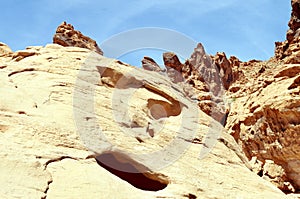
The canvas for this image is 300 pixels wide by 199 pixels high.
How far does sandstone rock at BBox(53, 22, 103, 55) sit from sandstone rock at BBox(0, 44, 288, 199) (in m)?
18.8

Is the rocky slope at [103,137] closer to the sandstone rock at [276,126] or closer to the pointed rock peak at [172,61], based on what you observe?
the sandstone rock at [276,126]

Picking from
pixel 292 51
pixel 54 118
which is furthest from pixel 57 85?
pixel 292 51

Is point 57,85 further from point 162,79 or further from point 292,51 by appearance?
point 292,51

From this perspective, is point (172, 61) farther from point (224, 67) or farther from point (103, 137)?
point (103, 137)

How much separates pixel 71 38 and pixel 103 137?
79.9 feet

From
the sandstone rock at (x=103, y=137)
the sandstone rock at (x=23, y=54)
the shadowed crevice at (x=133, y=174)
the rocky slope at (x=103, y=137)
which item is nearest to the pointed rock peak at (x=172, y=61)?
the rocky slope at (x=103, y=137)

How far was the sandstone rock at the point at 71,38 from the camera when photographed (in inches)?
1249

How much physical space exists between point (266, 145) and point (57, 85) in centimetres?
1484

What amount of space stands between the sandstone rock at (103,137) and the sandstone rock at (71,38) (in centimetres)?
1878

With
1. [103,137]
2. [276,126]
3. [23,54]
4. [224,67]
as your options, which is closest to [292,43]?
[224,67]

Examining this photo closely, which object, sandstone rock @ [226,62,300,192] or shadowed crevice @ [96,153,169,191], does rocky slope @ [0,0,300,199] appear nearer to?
shadowed crevice @ [96,153,169,191]

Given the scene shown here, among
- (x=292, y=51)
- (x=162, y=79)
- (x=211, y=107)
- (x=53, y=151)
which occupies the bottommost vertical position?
(x=53, y=151)

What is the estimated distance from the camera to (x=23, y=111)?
341 inches

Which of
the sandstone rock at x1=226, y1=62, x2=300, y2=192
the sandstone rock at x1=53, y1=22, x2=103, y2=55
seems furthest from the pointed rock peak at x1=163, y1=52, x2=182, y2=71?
the sandstone rock at x1=226, y1=62, x2=300, y2=192
